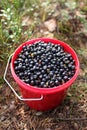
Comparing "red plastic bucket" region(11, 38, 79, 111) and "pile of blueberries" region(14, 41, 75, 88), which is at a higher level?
"pile of blueberries" region(14, 41, 75, 88)

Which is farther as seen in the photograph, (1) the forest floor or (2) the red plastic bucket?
(1) the forest floor

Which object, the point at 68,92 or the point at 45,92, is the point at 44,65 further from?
the point at 68,92

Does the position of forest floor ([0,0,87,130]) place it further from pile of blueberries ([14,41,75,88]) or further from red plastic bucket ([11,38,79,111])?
pile of blueberries ([14,41,75,88])

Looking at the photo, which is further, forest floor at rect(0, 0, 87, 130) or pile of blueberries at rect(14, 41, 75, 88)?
forest floor at rect(0, 0, 87, 130)

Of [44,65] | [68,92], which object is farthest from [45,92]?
[68,92]

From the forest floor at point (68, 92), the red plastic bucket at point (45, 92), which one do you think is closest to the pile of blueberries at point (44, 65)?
the red plastic bucket at point (45, 92)

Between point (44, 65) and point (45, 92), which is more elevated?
point (44, 65)

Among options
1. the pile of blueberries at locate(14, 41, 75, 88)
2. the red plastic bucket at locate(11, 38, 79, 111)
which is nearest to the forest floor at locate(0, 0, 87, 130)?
the red plastic bucket at locate(11, 38, 79, 111)

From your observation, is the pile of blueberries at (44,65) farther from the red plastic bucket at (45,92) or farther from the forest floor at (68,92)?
the forest floor at (68,92)

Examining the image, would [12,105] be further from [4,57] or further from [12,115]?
[4,57]
